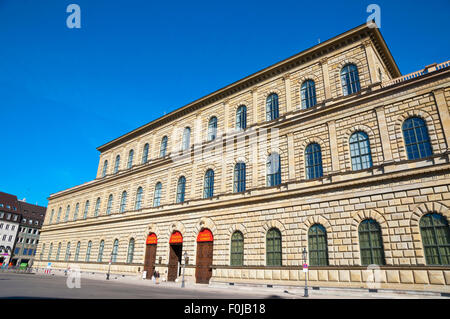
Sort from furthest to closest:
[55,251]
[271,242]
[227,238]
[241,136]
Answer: [55,251] < [241,136] < [227,238] < [271,242]

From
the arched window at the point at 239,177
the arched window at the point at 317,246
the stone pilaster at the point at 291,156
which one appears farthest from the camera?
the arched window at the point at 239,177

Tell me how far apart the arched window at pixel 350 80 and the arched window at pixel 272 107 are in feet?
20.6

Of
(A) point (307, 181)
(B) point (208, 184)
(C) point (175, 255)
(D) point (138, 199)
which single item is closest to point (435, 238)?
(A) point (307, 181)

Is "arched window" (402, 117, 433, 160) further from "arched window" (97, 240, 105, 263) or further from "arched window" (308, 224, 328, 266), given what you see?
"arched window" (97, 240, 105, 263)

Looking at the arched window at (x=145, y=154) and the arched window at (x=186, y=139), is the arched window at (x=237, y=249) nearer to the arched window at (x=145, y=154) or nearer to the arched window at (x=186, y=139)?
the arched window at (x=186, y=139)

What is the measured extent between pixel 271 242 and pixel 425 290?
34.2 ft

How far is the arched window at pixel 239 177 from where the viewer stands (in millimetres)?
27867

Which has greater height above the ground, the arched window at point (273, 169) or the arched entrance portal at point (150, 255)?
the arched window at point (273, 169)

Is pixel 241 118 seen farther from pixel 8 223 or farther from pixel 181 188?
pixel 8 223

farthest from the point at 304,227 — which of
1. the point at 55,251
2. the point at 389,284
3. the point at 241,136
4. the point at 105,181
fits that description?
the point at 55,251

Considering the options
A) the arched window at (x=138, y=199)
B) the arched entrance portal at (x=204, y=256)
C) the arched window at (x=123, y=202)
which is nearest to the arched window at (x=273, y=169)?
the arched entrance portal at (x=204, y=256)

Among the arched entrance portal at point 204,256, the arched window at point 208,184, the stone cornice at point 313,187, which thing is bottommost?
the arched entrance portal at point 204,256

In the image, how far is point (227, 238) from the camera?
26812mm
